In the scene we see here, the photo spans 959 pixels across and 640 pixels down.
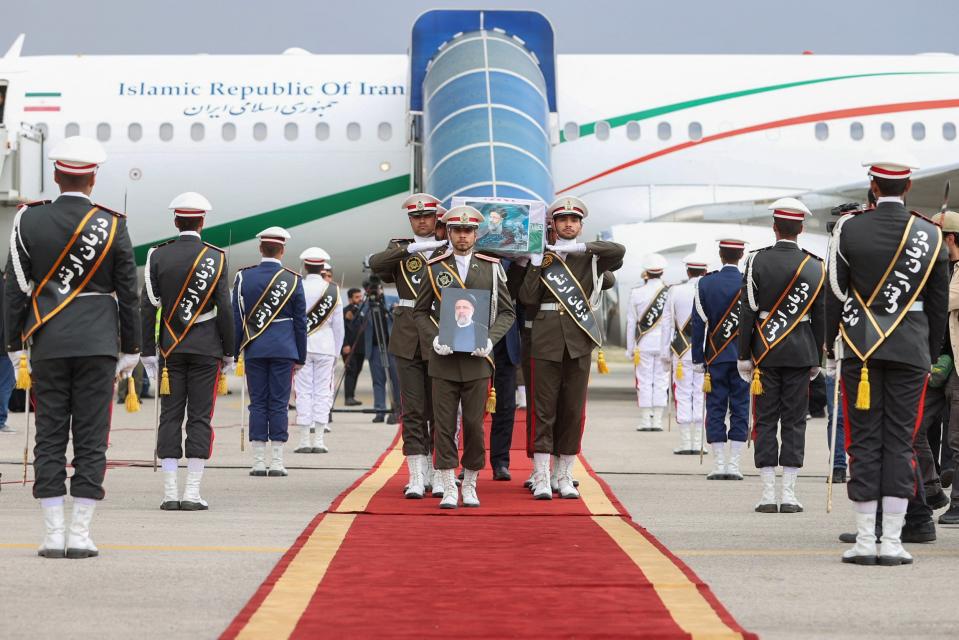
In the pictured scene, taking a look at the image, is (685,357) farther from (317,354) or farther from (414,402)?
(414,402)

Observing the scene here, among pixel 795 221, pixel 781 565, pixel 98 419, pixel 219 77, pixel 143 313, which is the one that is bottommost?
pixel 781 565

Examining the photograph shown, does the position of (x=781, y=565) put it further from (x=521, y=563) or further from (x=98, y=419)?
(x=98, y=419)

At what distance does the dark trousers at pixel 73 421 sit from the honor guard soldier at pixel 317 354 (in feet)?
19.5

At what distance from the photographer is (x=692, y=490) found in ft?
33.0

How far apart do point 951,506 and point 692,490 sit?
2096mm

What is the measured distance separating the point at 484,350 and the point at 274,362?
2752 mm

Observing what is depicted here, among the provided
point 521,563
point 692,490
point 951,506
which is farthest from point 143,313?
point 951,506

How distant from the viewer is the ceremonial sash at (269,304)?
10953 mm

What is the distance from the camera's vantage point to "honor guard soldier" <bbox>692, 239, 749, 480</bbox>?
10.6 meters

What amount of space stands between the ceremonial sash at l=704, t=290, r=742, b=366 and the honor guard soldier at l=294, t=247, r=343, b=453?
12.5 ft

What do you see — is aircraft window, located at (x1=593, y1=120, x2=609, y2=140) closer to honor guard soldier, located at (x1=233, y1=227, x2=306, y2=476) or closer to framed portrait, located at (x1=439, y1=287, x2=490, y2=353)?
honor guard soldier, located at (x1=233, y1=227, x2=306, y2=476)

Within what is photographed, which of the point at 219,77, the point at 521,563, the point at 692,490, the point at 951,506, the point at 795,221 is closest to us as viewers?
the point at 521,563

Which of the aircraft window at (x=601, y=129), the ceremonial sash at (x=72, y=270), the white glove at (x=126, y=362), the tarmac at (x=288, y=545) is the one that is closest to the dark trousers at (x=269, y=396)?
the tarmac at (x=288, y=545)

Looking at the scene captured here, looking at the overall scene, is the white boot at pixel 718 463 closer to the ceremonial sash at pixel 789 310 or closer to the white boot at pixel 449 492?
the ceremonial sash at pixel 789 310
